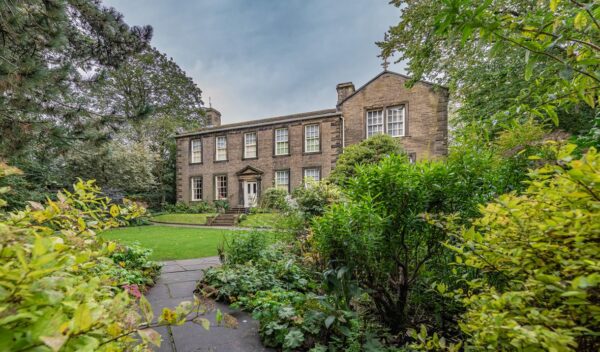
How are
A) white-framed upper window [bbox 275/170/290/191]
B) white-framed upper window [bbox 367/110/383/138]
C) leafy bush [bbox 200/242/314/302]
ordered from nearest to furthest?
leafy bush [bbox 200/242/314/302], white-framed upper window [bbox 367/110/383/138], white-framed upper window [bbox 275/170/290/191]

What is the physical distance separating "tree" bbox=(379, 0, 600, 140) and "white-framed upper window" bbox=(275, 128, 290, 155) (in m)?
8.88

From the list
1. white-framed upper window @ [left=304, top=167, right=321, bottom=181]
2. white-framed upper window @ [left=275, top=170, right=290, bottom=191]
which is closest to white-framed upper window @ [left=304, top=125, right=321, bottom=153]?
white-framed upper window @ [left=304, top=167, right=321, bottom=181]

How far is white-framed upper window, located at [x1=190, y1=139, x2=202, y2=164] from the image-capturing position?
19.8 m

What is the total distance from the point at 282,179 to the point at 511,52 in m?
12.6

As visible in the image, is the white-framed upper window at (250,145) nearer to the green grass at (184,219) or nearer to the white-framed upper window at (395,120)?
the green grass at (184,219)

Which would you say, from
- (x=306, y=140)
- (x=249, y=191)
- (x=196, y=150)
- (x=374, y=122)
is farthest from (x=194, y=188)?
(x=374, y=122)

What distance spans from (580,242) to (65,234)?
74.1 inches

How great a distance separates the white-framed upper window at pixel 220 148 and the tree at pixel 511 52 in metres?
13.6

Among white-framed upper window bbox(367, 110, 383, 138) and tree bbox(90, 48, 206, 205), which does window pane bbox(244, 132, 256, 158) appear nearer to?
tree bbox(90, 48, 206, 205)

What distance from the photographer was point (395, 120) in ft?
48.2

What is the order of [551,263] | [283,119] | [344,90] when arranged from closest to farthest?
1. [551,263]
2. [344,90]
3. [283,119]

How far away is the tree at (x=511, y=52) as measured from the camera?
1.22 metres

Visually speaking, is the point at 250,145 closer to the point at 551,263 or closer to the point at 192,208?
the point at 192,208

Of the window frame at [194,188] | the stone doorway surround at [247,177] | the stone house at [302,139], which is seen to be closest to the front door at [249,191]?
the stone house at [302,139]
